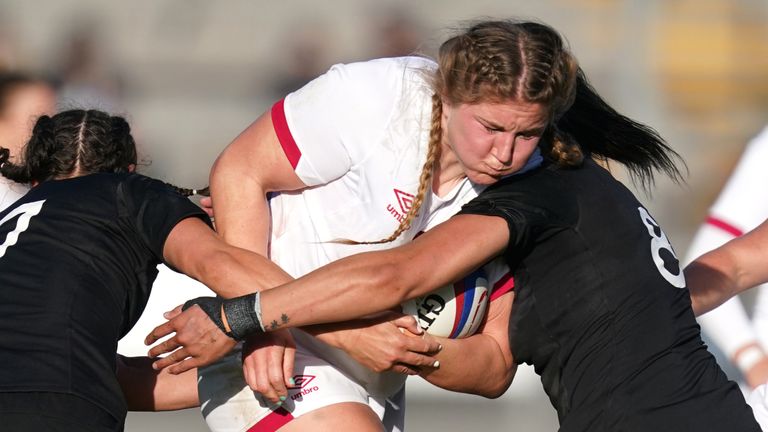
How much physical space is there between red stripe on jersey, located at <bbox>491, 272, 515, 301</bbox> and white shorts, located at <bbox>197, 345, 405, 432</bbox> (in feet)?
1.39

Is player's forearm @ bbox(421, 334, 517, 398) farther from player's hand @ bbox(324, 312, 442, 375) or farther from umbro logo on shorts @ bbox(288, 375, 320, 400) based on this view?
umbro logo on shorts @ bbox(288, 375, 320, 400)

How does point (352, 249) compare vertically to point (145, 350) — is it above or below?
above

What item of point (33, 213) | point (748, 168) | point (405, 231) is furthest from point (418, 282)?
point (748, 168)

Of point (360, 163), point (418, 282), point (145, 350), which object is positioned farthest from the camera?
point (145, 350)

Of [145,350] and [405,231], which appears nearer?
[405,231]

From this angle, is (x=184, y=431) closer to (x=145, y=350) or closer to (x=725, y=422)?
(x=145, y=350)

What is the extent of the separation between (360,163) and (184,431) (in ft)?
11.7

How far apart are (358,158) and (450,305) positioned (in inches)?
16.8

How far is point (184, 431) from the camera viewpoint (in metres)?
5.96

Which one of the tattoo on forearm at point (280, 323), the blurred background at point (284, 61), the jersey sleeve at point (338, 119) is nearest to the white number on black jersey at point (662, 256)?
the jersey sleeve at point (338, 119)

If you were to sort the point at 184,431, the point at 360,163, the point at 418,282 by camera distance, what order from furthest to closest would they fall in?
the point at 184,431
the point at 360,163
the point at 418,282

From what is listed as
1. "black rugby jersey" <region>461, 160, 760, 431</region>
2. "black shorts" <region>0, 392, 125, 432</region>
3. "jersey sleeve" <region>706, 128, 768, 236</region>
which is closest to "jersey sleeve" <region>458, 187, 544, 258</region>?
"black rugby jersey" <region>461, 160, 760, 431</region>

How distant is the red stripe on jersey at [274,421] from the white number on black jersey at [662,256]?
97cm

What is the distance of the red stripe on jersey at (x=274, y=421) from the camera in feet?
9.25
